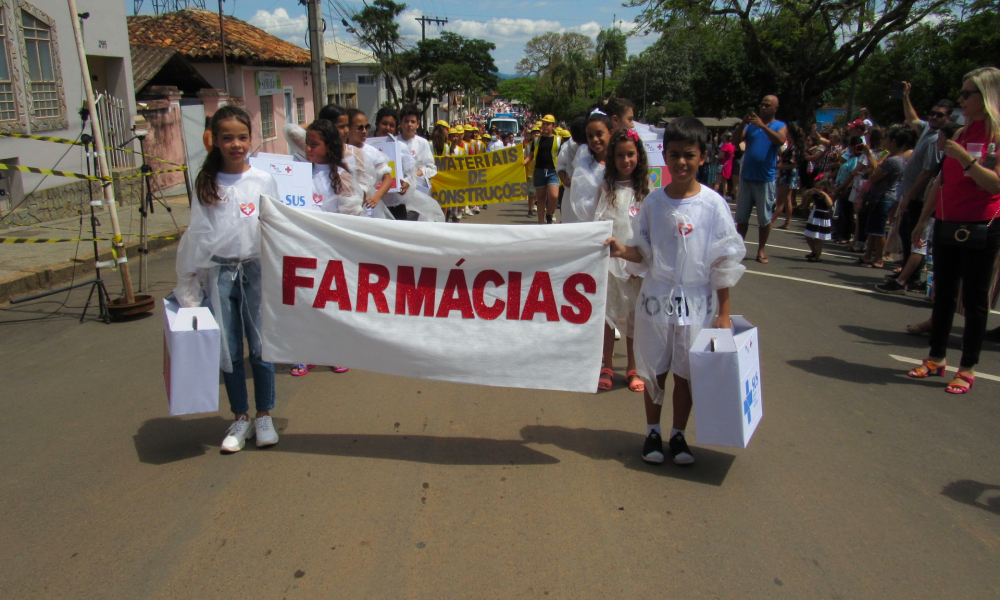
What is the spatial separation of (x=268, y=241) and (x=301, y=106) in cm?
3009

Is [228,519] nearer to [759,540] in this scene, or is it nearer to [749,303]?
[759,540]

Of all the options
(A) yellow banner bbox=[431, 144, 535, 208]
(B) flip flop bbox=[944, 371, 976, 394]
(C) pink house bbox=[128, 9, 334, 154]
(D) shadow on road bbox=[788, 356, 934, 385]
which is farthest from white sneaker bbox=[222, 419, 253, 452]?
(C) pink house bbox=[128, 9, 334, 154]

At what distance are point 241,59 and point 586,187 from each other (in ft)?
71.2

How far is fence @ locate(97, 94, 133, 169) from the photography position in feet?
45.7

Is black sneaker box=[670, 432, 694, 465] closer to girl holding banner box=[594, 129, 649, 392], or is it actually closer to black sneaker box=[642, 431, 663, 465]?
black sneaker box=[642, 431, 663, 465]

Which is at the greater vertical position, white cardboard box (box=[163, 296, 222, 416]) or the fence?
the fence

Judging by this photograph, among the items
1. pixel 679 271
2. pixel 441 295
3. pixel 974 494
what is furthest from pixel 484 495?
pixel 974 494

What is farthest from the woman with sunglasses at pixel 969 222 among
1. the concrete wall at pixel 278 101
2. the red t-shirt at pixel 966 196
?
the concrete wall at pixel 278 101

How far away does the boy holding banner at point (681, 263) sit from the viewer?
134 inches

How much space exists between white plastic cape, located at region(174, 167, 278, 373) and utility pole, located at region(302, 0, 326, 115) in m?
11.9

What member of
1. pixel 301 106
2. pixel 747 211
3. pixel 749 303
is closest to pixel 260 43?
pixel 301 106

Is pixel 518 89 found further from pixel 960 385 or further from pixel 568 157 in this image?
pixel 960 385

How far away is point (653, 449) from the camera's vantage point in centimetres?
372

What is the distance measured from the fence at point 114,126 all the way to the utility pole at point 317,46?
3.97 m
